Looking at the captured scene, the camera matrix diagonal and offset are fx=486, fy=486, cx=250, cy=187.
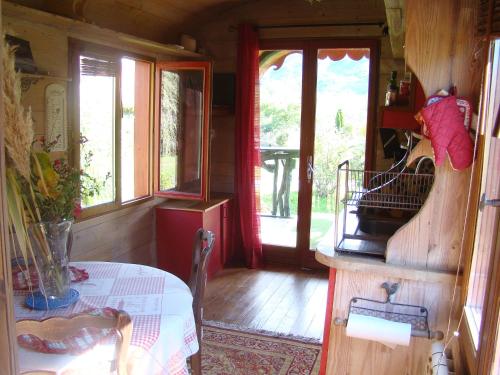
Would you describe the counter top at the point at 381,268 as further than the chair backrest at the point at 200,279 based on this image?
No

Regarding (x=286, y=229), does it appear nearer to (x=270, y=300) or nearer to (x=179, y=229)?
(x=270, y=300)

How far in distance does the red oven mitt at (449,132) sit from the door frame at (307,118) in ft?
8.41

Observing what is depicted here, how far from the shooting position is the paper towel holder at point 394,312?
185cm

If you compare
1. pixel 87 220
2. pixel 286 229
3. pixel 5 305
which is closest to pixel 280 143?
pixel 286 229

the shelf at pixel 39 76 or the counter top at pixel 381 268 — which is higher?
the shelf at pixel 39 76

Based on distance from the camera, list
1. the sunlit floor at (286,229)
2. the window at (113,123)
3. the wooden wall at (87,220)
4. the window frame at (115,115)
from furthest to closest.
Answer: the sunlit floor at (286,229) → the window at (113,123) → the window frame at (115,115) → the wooden wall at (87,220)

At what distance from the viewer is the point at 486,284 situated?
1.46 meters

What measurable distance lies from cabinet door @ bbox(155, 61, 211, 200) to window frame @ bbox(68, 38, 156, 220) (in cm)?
7

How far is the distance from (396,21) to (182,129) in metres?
2.21

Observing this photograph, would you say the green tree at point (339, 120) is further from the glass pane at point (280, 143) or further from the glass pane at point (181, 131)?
the glass pane at point (181, 131)

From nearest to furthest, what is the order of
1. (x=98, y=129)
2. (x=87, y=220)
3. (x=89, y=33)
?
1. (x=89, y=33)
2. (x=87, y=220)
3. (x=98, y=129)

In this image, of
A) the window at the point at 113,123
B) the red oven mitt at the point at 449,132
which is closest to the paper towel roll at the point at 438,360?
the red oven mitt at the point at 449,132

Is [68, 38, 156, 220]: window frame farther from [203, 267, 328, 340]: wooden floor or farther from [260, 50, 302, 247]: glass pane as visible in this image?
[260, 50, 302, 247]: glass pane

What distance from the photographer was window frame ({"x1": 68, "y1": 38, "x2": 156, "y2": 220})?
308 cm
